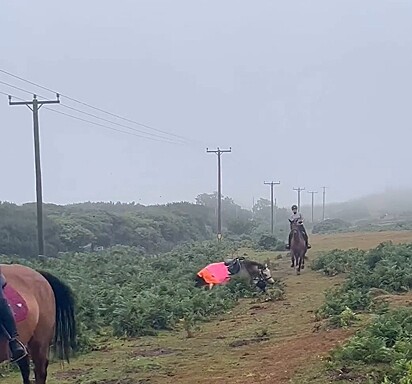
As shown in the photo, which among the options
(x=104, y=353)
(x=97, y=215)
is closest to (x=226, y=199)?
(x=97, y=215)

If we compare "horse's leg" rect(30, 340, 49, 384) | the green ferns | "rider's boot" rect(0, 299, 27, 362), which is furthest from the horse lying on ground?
"rider's boot" rect(0, 299, 27, 362)

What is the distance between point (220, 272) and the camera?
1869 cm

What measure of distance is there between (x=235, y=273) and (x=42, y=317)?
34.5ft

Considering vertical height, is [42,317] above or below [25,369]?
above

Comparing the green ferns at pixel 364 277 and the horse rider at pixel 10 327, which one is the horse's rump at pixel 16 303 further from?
the green ferns at pixel 364 277

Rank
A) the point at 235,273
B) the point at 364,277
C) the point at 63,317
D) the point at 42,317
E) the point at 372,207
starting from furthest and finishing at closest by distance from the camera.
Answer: the point at 372,207
the point at 235,273
the point at 364,277
the point at 63,317
the point at 42,317

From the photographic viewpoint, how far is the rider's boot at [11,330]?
742 centimetres

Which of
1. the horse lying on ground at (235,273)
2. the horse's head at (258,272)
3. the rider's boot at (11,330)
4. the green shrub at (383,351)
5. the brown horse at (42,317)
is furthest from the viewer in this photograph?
the horse's head at (258,272)

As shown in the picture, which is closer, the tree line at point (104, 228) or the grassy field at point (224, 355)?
the grassy field at point (224, 355)

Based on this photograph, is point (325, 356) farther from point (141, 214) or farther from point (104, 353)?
point (141, 214)

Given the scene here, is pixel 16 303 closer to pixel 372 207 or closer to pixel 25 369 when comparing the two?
pixel 25 369

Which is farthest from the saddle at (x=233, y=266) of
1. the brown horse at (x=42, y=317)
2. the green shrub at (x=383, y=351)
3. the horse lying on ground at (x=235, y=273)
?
the brown horse at (x=42, y=317)

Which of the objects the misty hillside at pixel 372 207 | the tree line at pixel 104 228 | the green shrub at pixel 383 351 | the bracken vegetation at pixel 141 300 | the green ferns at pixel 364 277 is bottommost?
the misty hillside at pixel 372 207

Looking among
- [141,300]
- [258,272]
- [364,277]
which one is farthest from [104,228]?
[141,300]
